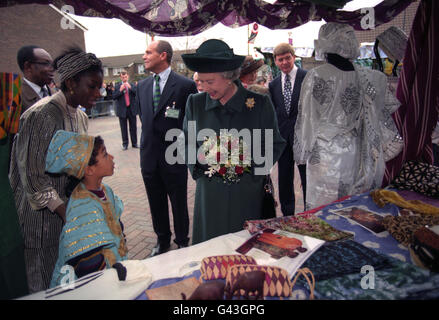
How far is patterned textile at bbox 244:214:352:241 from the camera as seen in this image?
185 cm

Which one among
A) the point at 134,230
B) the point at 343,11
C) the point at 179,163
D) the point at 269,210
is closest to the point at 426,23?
the point at 343,11

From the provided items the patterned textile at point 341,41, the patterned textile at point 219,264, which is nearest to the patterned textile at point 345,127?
the patterned textile at point 341,41

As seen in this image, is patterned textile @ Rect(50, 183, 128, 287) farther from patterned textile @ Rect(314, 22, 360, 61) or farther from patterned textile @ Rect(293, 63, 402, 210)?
patterned textile @ Rect(314, 22, 360, 61)

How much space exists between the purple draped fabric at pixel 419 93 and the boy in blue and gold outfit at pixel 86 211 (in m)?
2.94

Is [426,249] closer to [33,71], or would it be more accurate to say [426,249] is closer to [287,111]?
[287,111]

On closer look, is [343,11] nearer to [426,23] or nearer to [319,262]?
[426,23]

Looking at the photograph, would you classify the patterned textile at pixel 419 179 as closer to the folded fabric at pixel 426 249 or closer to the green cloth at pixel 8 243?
the folded fabric at pixel 426 249

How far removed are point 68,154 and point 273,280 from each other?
4.67 feet

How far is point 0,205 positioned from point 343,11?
401 cm

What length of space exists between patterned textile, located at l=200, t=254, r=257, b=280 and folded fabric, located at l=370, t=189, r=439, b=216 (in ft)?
4.94

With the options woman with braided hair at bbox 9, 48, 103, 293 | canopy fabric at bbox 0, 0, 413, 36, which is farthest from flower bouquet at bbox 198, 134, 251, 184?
canopy fabric at bbox 0, 0, 413, 36

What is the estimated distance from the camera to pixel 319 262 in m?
1.56

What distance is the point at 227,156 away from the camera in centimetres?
220

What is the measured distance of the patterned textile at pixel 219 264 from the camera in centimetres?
145
